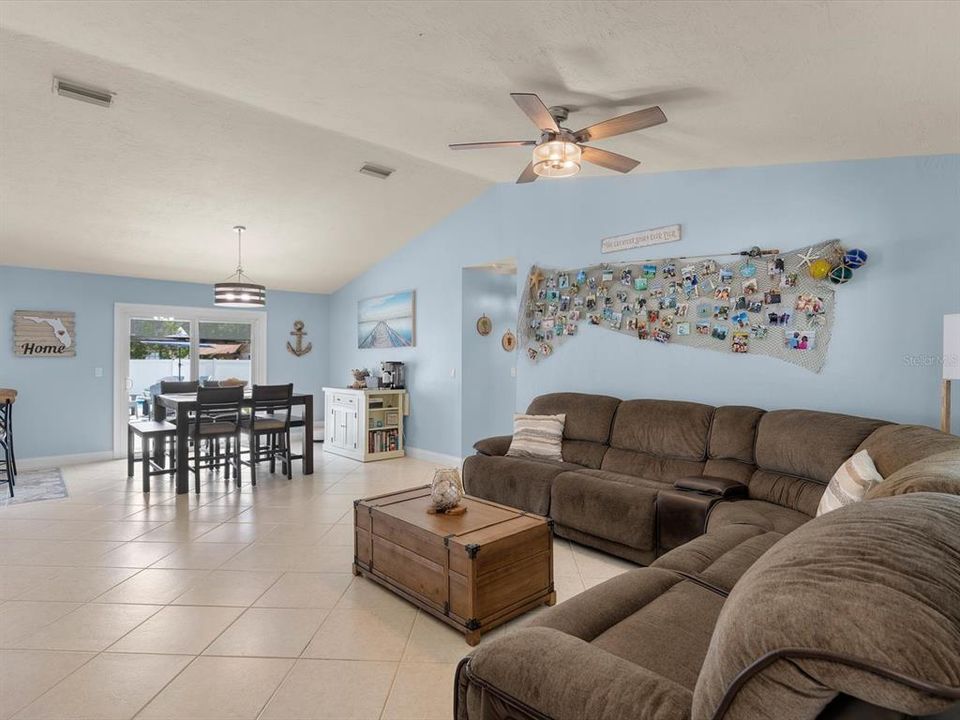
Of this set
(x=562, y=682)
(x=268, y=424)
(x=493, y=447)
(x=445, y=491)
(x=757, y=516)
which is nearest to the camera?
(x=562, y=682)

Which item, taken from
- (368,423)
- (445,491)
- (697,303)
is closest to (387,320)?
(368,423)

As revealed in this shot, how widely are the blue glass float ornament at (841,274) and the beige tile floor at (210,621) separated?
2.22 meters

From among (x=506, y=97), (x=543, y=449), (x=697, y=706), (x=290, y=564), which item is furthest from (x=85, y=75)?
(x=697, y=706)

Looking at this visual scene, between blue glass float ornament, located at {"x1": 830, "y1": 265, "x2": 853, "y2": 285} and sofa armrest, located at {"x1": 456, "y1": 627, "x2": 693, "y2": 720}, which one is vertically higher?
blue glass float ornament, located at {"x1": 830, "y1": 265, "x2": 853, "y2": 285}

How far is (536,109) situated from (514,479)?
2.43m

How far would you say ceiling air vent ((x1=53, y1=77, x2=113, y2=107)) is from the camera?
3129 millimetres

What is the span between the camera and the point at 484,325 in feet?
19.7

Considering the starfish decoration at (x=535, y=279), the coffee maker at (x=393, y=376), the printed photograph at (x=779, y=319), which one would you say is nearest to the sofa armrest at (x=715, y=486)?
the printed photograph at (x=779, y=319)

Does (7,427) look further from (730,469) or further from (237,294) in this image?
(730,469)

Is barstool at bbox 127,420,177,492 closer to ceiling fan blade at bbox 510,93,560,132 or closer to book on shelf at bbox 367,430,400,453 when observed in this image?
book on shelf at bbox 367,430,400,453

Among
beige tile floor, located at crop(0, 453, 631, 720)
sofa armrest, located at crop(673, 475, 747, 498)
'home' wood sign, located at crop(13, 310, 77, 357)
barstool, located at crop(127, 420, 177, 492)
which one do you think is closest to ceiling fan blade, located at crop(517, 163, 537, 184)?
sofa armrest, located at crop(673, 475, 747, 498)

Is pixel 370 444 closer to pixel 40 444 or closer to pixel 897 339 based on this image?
pixel 40 444

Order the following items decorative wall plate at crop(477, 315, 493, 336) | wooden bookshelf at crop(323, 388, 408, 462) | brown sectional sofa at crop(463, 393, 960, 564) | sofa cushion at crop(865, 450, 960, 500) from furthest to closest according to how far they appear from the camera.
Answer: wooden bookshelf at crop(323, 388, 408, 462), decorative wall plate at crop(477, 315, 493, 336), brown sectional sofa at crop(463, 393, 960, 564), sofa cushion at crop(865, 450, 960, 500)

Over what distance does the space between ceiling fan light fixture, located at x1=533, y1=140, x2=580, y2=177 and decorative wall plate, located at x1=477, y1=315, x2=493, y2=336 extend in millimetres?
3269
